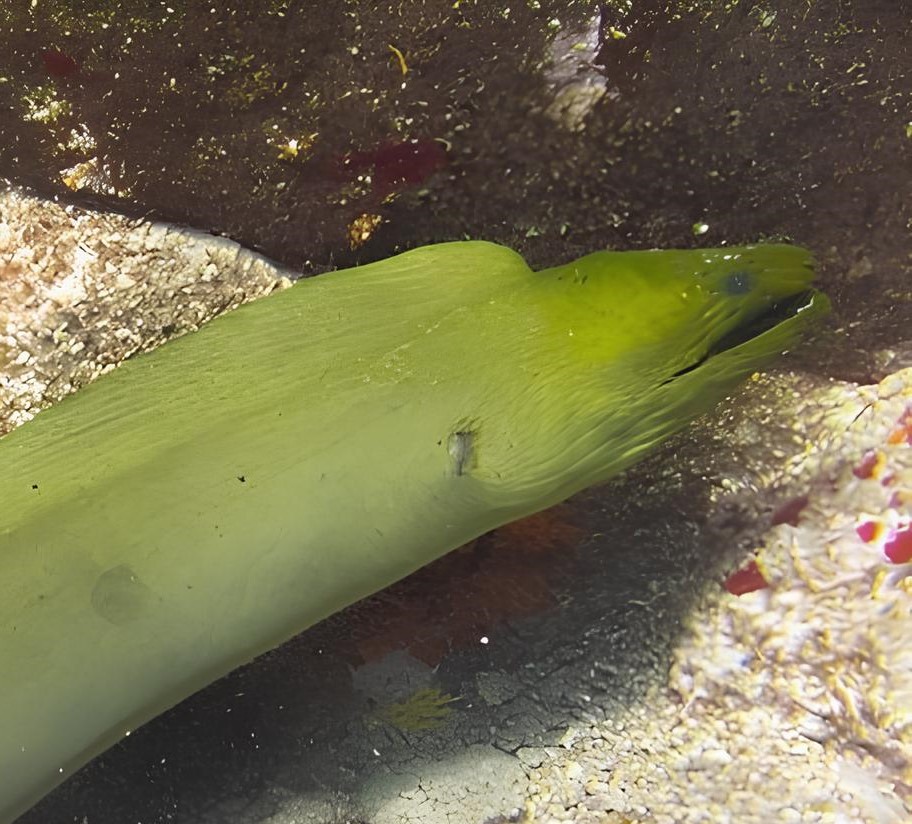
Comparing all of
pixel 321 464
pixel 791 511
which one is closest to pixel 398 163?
pixel 321 464

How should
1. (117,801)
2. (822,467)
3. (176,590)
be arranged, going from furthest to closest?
1. (117,801)
2. (822,467)
3. (176,590)

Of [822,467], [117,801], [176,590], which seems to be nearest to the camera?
[176,590]

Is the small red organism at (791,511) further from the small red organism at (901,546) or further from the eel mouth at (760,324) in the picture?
the eel mouth at (760,324)

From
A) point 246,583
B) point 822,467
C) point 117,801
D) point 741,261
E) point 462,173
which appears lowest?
point 117,801

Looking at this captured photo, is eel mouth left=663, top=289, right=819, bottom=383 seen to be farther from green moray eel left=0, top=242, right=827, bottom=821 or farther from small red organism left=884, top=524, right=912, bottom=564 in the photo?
small red organism left=884, top=524, right=912, bottom=564

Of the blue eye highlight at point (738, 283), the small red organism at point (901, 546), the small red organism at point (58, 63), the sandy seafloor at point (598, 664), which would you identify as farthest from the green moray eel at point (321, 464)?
the small red organism at point (58, 63)

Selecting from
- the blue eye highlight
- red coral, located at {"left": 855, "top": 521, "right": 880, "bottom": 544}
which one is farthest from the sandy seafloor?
the blue eye highlight

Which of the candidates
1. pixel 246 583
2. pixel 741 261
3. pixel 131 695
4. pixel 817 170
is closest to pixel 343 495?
pixel 246 583

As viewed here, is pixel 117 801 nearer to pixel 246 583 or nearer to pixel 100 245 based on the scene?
pixel 246 583
